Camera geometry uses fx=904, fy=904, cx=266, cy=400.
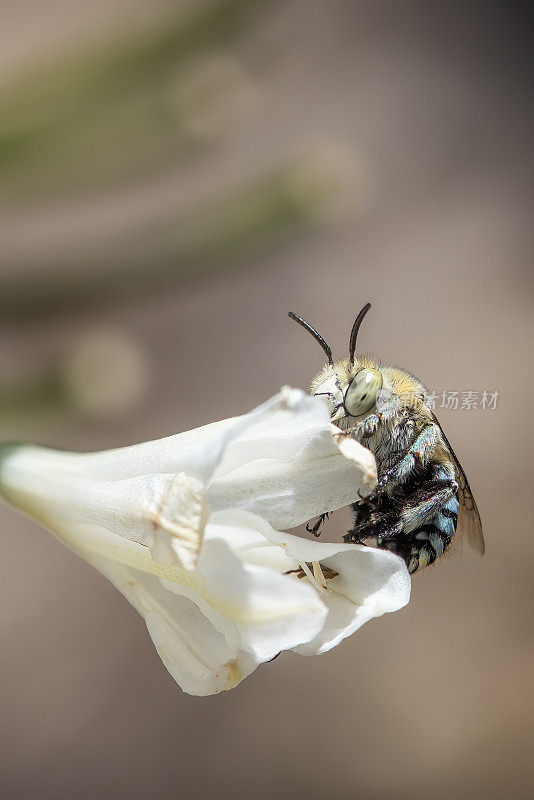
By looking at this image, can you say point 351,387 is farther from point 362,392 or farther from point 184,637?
point 184,637

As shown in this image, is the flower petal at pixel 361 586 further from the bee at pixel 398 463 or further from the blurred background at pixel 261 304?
the blurred background at pixel 261 304

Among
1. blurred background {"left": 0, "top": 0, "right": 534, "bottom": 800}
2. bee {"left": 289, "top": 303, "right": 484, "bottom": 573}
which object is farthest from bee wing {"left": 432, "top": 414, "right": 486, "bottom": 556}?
blurred background {"left": 0, "top": 0, "right": 534, "bottom": 800}

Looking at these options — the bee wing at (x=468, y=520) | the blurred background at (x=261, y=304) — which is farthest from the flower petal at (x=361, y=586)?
the blurred background at (x=261, y=304)

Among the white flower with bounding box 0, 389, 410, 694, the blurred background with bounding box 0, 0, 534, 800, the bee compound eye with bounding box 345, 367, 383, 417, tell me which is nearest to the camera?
the white flower with bounding box 0, 389, 410, 694

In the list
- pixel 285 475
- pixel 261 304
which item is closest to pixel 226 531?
pixel 285 475

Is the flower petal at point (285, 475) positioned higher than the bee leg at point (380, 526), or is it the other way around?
the flower petal at point (285, 475)

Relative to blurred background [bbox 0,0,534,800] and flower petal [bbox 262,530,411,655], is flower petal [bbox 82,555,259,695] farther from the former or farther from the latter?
blurred background [bbox 0,0,534,800]

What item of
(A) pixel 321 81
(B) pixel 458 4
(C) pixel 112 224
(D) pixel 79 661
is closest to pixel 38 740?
(D) pixel 79 661
